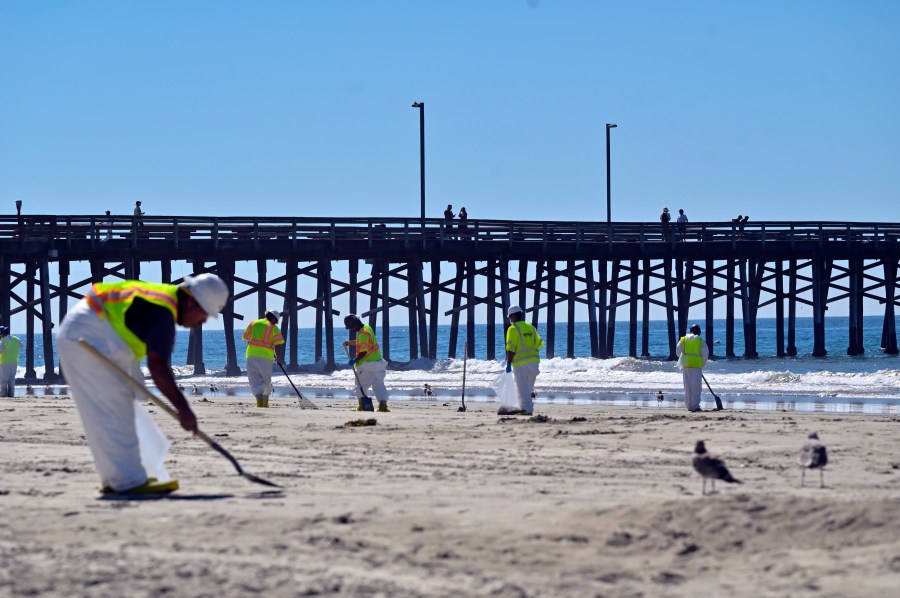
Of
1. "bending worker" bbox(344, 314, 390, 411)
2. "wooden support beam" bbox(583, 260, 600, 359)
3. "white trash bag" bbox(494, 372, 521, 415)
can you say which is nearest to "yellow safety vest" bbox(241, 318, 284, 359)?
"bending worker" bbox(344, 314, 390, 411)

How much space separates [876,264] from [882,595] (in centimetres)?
3696

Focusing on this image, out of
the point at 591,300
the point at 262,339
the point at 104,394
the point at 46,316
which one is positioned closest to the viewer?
the point at 104,394

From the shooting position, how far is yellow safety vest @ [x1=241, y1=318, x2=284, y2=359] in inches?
658

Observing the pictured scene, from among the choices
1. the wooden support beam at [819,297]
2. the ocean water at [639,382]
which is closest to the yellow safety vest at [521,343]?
the ocean water at [639,382]

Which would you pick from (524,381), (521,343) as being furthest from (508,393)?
(521,343)

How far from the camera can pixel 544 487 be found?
753 centimetres

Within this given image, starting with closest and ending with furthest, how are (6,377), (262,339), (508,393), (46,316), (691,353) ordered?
(508,393)
(262,339)
(691,353)
(6,377)
(46,316)

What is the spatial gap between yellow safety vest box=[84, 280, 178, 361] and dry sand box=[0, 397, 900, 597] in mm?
947

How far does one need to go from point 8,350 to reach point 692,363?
37.7ft

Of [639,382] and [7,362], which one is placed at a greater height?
[7,362]

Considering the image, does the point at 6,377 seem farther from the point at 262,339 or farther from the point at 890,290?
the point at 890,290

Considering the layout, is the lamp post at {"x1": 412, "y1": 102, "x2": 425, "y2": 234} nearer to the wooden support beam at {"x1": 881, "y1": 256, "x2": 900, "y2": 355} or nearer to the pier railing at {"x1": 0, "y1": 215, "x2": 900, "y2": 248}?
the pier railing at {"x1": 0, "y1": 215, "x2": 900, "y2": 248}

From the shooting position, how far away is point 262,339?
16.7 metres

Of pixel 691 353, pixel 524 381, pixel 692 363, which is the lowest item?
pixel 524 381
